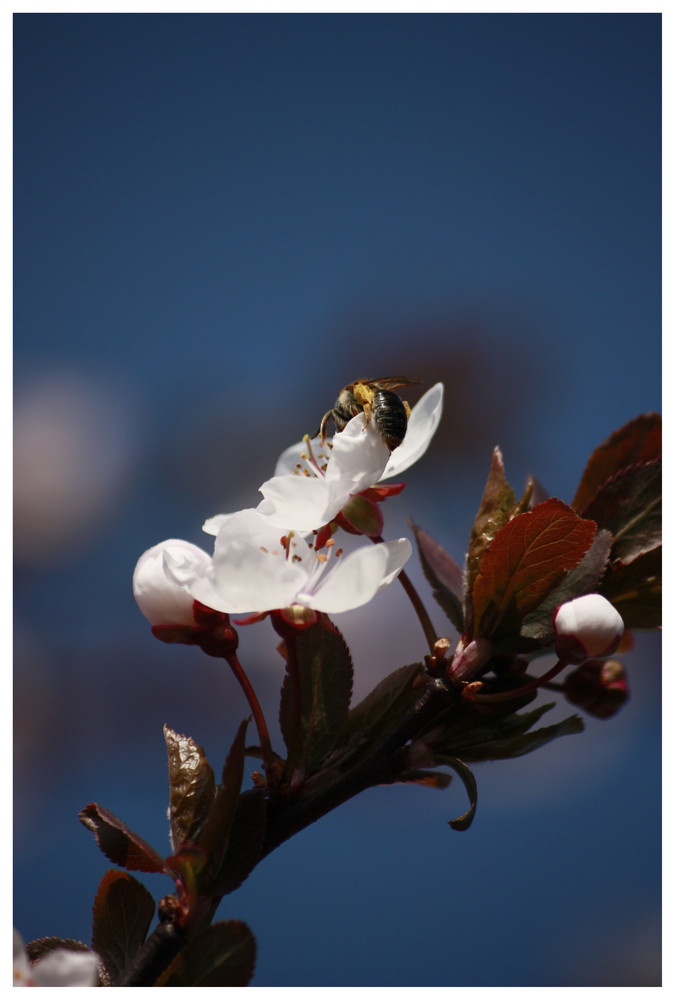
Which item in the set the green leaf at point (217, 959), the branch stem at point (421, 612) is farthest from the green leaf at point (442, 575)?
the green leaf at point (217, 959)

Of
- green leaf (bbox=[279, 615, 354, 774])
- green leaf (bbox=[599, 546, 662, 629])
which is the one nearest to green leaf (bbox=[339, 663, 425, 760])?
green leaf (bbox=[279, 615, 354, 774])

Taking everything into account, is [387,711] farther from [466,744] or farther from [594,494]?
[594,494]

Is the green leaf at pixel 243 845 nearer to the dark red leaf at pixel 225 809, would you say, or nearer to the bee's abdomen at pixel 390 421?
the dark red leaf at pixel 225 809

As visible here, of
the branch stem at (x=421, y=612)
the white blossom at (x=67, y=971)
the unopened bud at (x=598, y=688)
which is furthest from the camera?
the unopened bud at (x=598, y=688)

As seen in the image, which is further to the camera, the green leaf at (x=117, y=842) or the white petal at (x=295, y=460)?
the white petal at (x=295, y=460)

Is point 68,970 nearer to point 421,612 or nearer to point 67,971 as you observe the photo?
point 67,971

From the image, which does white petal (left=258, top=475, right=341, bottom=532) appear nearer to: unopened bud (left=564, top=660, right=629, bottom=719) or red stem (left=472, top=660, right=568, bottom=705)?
red stem (left=472, top=660, right=568, bottom=705)
